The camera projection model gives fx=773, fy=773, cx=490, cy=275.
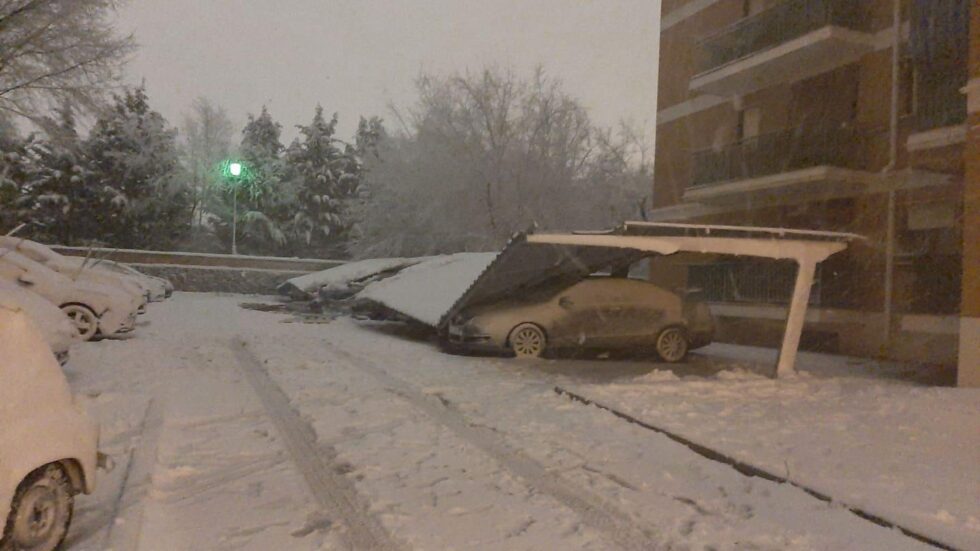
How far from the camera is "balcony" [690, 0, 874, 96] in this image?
16469 millimetres

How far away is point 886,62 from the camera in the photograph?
52.7 ft

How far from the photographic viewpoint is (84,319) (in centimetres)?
1302

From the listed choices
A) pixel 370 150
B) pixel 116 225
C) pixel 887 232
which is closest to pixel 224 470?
pixel 887 232

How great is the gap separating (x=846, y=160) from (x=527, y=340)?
8321 mm

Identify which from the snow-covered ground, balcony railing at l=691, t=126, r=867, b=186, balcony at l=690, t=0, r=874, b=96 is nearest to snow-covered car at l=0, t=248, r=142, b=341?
the snow-covered ground

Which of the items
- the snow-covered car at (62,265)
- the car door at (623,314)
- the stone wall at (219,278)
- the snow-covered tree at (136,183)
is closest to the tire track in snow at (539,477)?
the car door at (623,314)

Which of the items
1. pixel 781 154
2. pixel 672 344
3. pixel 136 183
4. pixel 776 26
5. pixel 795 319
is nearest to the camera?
pixel 795 319

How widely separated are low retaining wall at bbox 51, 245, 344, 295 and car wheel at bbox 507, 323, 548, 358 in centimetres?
2534

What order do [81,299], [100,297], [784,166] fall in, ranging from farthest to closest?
[784,166] → [100,297] → [81,299]

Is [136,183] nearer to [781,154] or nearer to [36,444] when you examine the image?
[781,154]

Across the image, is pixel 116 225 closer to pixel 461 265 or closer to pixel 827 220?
pixel 461 265

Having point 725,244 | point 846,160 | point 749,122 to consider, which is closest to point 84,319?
point 725,244

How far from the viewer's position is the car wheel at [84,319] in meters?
12.9

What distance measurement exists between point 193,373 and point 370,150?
96.8 ft
